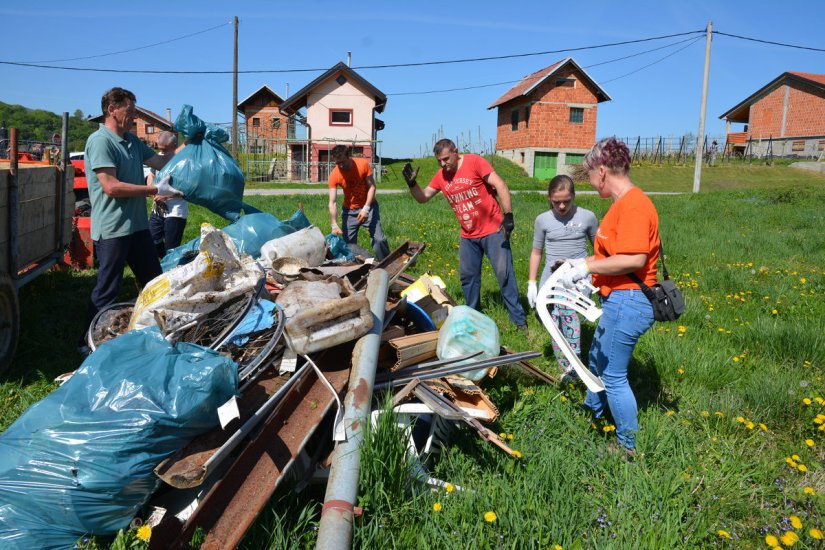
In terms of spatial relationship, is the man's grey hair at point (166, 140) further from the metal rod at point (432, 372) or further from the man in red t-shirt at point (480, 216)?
the metal rod at point (432, 372)

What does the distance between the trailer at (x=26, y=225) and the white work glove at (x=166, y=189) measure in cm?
96

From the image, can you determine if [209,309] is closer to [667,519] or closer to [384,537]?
[384,537]

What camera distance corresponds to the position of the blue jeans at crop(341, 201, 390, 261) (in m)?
6.89

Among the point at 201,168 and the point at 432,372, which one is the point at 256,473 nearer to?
the point at 432,372

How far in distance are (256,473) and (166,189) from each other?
322cm

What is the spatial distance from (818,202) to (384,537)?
18997mm

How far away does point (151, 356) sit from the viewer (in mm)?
2555

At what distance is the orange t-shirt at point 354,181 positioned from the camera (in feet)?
22.6

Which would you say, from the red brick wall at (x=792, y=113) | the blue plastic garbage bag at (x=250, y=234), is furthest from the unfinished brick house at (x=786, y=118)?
the blue plastic garbage bag at (x=250, y=234)

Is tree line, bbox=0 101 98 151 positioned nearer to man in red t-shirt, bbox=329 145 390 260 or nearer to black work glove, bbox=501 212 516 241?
man in red t-shirt, bbox=329 145 390 260

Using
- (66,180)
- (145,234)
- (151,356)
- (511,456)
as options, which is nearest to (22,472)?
(151,356)

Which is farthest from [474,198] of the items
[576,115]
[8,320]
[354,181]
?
[576,115]

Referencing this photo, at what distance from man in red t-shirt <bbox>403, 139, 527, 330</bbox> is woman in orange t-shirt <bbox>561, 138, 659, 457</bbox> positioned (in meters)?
1.93

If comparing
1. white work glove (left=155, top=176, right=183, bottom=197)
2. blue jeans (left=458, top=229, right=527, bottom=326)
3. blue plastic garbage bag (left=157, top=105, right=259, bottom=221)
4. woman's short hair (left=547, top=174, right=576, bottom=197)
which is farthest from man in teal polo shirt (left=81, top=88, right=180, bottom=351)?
woman's short hair (left=547, top=174, right=576, bottom=197)
